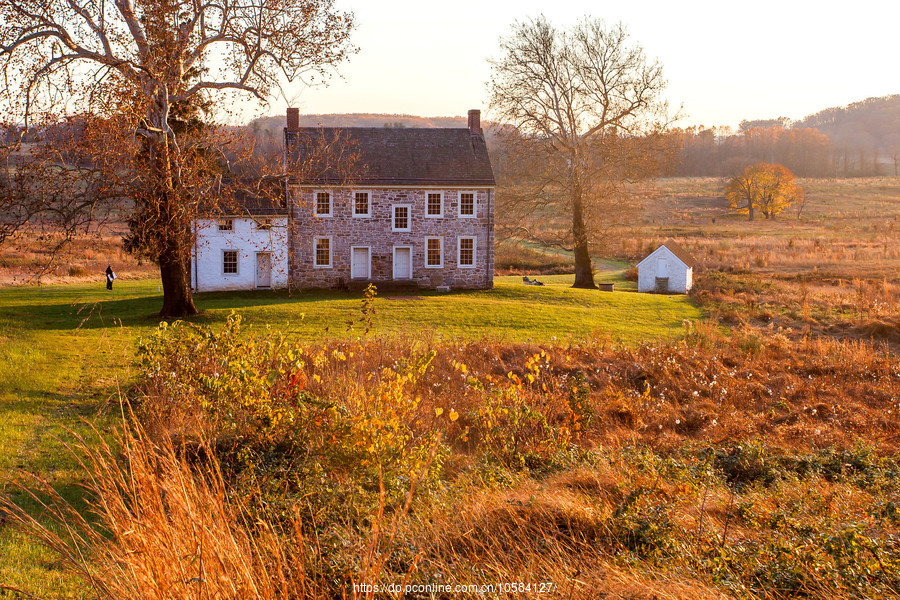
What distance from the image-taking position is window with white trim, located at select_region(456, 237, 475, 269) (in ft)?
113

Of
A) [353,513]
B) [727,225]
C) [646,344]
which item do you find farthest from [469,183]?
[727,225]

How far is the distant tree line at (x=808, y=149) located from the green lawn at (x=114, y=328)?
108284 millimetres

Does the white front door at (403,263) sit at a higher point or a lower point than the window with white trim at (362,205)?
lower

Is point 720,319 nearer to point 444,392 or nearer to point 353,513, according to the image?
point 444,392

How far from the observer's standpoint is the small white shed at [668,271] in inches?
1458

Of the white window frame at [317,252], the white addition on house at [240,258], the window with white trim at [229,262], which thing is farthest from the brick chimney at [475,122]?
the window with white trim at [229,262]

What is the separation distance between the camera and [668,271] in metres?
37.5

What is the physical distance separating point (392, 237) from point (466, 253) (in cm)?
375

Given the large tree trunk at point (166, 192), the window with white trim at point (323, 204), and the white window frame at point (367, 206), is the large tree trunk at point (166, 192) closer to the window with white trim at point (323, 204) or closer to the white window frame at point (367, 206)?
the window with white trim at point (323, 204)

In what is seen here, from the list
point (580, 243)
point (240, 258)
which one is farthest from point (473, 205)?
point (240, 258)

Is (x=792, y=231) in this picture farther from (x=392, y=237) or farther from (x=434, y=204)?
(x=392, y=237)

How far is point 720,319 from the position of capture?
25.6 metres

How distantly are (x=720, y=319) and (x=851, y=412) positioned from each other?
13960 millimetres

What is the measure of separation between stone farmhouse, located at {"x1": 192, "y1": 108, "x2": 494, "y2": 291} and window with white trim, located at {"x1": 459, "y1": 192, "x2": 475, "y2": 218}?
50 millimetres
